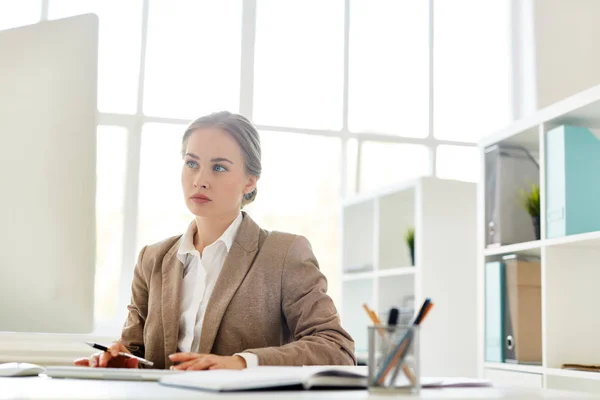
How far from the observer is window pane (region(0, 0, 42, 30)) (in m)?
4.04

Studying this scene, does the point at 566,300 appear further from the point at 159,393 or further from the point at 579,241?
the point at 159,393

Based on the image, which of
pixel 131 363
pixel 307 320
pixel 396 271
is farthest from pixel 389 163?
pixel 131 363

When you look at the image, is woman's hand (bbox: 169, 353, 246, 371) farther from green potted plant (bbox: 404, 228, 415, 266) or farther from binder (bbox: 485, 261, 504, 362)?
green potted plant (bbox: 404, 228, 415, 266)

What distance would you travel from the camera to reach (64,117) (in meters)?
1.56

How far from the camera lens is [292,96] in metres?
4.47

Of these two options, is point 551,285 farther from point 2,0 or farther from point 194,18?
point 2,0

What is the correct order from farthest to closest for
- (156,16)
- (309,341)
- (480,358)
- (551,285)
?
(156,16), (480,358), (551,285), (309,341)

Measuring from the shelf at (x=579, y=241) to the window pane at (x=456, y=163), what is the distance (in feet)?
7.59

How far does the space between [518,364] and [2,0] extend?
3197 millimetres

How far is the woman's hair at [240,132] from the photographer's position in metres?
1.92

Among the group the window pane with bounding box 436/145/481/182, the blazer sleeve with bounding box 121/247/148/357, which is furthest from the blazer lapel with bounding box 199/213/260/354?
the window pane with bounding box 436/145/481/182

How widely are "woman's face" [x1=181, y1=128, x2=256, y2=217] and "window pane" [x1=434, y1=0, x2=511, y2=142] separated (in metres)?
2.93

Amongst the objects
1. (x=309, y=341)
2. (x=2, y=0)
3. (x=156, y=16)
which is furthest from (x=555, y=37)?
(x=309, y=341)

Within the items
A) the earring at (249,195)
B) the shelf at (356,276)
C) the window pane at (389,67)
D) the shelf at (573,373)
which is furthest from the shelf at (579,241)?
the window pane at (389,67)
